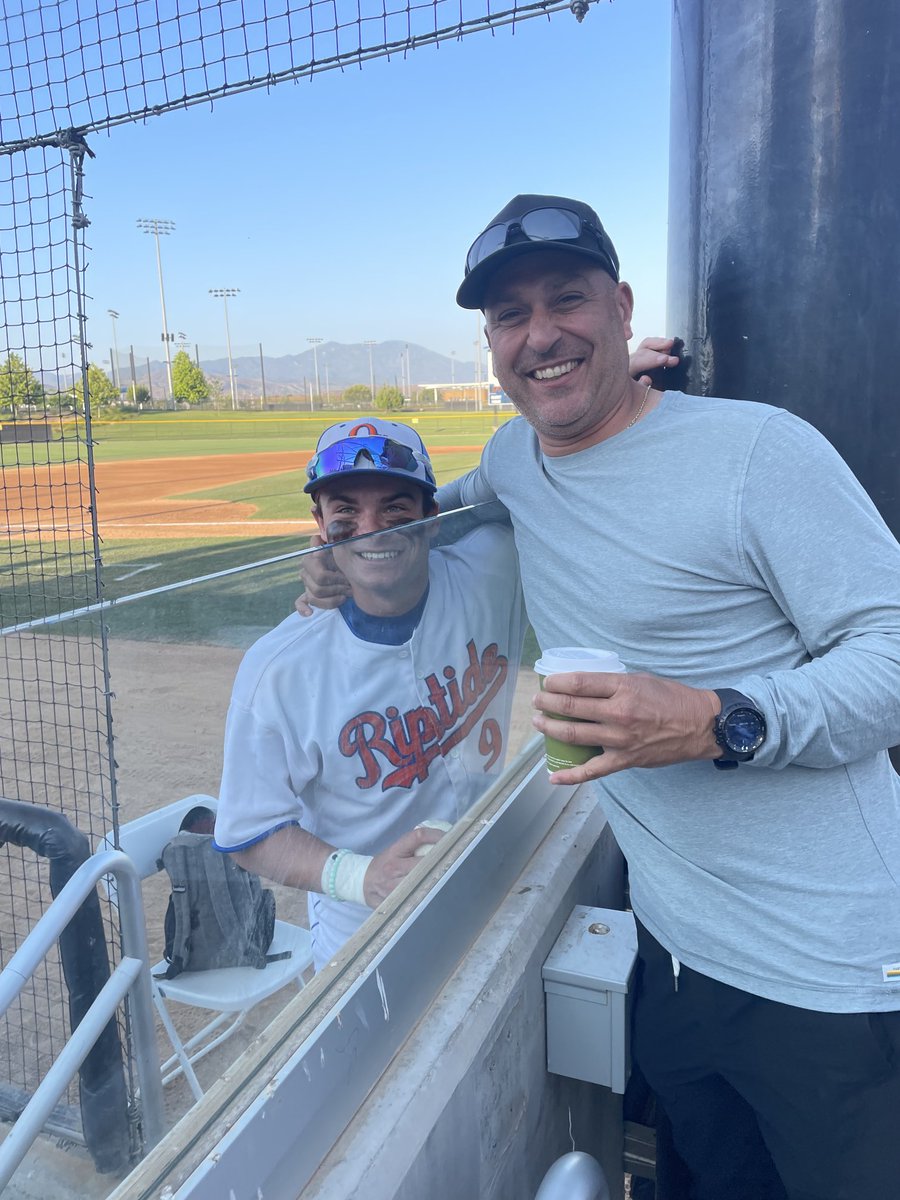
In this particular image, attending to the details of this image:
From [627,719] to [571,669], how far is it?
11 cm

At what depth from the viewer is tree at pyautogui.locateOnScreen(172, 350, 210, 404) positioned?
A: 200 ft

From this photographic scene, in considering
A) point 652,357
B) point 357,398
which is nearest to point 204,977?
point 652,357

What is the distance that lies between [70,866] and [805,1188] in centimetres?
Result: 162

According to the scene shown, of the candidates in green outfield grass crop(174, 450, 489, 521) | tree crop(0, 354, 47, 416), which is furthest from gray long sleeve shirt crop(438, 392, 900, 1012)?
green outfield grass crop(174, 450, 489, 521)

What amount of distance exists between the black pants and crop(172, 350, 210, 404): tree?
59322 millimetres

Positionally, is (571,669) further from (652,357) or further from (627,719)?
(652,357)

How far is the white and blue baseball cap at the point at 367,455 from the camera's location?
Answer: 182 centimetres

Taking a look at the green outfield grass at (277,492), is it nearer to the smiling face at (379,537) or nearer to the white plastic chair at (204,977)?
the smiling face at (379,537)

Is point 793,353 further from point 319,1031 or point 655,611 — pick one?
point 319,1031

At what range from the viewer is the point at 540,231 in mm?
1614

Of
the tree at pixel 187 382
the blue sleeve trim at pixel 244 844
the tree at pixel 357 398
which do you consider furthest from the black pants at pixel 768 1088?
the tree at pixel 357 398

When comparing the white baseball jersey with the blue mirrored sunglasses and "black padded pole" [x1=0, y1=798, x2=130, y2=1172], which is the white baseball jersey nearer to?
the blue mirrored sunglasses

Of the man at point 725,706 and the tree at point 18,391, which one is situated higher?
the tree at point 18,391

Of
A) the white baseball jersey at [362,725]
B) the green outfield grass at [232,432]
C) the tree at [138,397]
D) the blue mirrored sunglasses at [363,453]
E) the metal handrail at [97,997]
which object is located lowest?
the metal handrail at [97,997]
